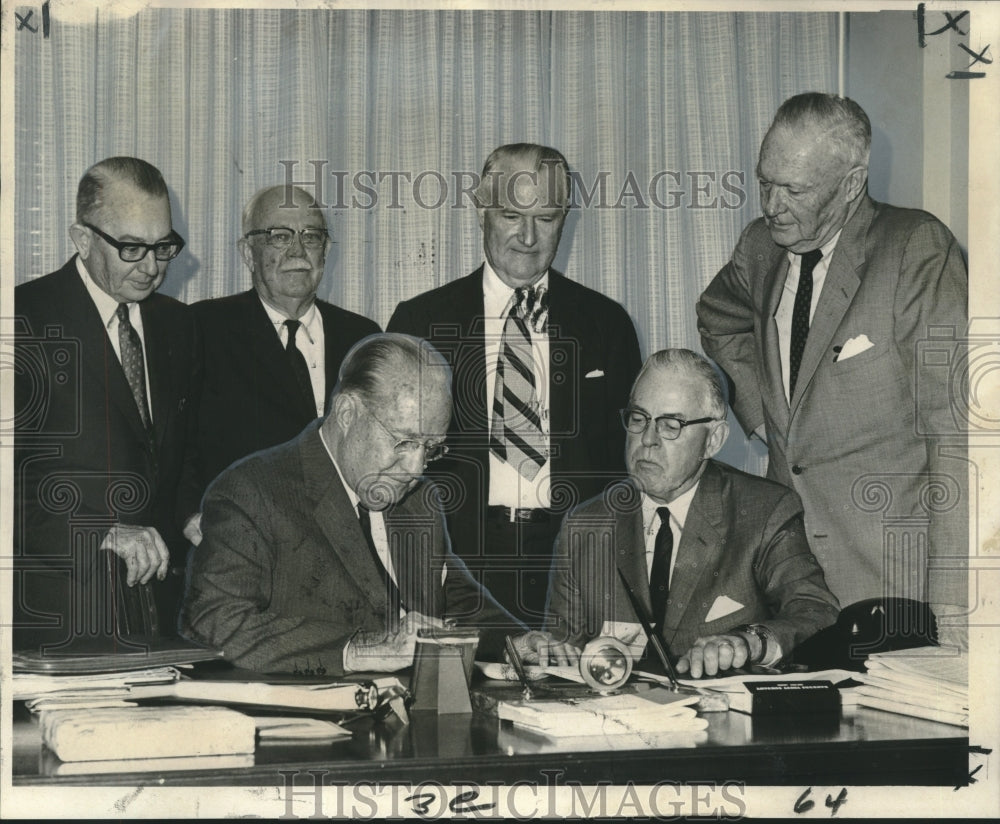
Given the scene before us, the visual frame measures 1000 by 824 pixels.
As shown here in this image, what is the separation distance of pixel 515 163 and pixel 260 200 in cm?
100

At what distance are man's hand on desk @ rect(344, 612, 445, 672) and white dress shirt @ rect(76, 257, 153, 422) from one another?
125 centimetres

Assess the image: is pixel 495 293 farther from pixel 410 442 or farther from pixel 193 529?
pixel 193 529

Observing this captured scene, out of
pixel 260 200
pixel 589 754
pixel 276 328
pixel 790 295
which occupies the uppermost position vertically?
pixel 260 200

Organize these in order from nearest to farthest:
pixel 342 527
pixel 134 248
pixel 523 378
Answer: pixel 342 527 → pixel 134 248 → pixel 523 378

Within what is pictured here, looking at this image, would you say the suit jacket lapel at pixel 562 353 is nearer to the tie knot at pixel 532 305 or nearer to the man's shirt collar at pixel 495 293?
the tie knot at pixel 532 305

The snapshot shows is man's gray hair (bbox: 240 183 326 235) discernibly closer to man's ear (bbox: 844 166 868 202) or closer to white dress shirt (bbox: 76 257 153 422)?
white dress shirt (bbox: 76 257 153 422)

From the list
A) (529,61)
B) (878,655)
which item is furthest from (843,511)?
(529,61)

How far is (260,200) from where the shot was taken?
17.6 feet

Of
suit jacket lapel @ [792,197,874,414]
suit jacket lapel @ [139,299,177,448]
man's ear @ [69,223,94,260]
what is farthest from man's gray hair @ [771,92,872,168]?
man's ear @ [69,223,94,260]

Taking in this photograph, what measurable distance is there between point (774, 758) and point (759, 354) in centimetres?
175

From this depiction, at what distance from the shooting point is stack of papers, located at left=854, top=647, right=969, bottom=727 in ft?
15.9

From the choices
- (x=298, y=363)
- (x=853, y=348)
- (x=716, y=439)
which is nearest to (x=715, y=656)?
(x=716, y=439)

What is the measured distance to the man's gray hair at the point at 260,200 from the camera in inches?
211

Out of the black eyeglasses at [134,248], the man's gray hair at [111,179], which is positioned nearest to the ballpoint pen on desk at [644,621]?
the black eyeglasses at [134,248]
